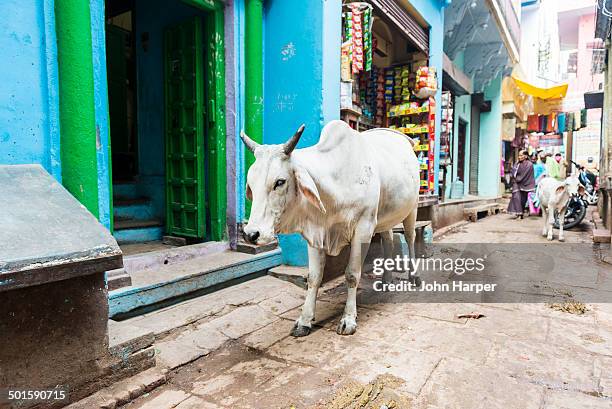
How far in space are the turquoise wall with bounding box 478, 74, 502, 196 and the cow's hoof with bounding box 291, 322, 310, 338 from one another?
1195 cm

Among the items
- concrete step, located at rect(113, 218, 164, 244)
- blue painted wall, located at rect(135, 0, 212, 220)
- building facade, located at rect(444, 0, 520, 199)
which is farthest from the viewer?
building facade, located at rect(444, 0, 520, 199)

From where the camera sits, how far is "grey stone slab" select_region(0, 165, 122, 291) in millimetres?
1567

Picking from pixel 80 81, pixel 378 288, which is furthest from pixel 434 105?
pixel 80 81

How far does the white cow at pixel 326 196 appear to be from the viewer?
2273 mm

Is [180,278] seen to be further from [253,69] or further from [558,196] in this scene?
[558,196]

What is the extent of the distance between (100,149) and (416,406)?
253 centimetres

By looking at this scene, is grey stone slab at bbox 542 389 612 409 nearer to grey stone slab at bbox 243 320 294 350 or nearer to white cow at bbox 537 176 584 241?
grey stone slab at bbox 243 320 294 350

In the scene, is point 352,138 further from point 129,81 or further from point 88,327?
point 129,81

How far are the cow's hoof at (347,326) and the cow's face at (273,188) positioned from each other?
0.87m

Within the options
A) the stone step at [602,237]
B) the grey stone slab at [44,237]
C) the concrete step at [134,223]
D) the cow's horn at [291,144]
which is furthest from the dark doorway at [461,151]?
the grey stone slab at [44,237]

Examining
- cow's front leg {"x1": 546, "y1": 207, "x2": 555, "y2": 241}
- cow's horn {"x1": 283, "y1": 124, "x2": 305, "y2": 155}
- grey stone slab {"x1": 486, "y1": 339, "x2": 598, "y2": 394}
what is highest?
cow's horn {"x1": 283, "y1": 124, "x2": 305, "y2": 155}

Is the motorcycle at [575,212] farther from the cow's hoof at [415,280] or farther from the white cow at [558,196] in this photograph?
the cow's hoof at [415,280]

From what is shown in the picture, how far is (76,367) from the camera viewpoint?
188 cm

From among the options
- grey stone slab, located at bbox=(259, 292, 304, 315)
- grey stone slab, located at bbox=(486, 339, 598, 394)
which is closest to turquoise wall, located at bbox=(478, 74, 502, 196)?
grey stone slab, located at bbox=(259, 292, 304, 315)
